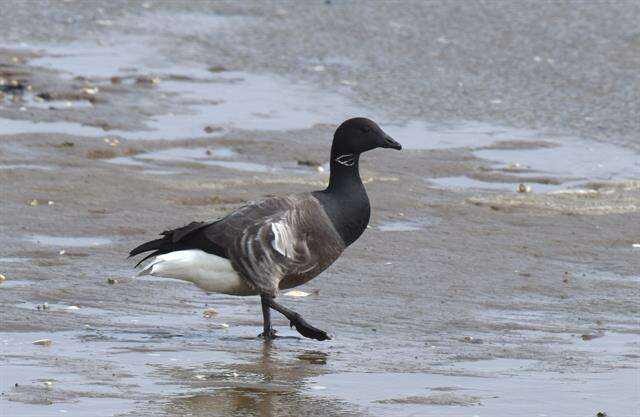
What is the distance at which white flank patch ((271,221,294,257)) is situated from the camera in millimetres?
8797

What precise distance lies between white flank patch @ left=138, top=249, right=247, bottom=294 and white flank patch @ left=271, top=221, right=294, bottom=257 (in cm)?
29

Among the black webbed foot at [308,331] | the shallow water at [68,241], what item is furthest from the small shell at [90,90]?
the black webbed foot at [308,331]

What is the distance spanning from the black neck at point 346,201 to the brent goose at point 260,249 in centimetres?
1

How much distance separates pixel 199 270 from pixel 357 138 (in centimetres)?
145

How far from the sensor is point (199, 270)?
875 centimetres

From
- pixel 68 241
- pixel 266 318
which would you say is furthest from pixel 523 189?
pixel 266 318

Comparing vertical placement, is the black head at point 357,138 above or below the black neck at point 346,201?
above

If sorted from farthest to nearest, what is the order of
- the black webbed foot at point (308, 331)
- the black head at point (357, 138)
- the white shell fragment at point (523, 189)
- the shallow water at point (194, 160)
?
the shallow water at point (194, 160), the white shell fragment at point (523, 189), the black head at point (357, 138), the black webbed foot at point (308, 331)

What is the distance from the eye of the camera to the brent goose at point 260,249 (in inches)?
344

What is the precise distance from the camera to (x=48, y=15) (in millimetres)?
21547

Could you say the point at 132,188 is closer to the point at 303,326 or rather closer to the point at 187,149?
the point at 187,149

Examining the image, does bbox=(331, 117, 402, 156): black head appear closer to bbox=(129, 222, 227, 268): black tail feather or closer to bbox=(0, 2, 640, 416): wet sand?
bbox=(0, 2, 640, 416): wet sand

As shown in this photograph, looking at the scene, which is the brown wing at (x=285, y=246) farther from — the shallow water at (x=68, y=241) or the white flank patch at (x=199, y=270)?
the shallow water at (x=68, y=241)

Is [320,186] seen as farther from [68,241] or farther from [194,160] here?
[68,241]
